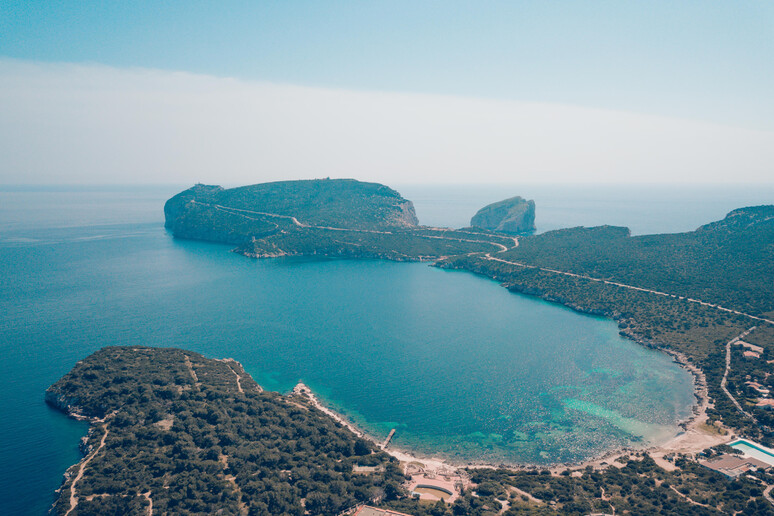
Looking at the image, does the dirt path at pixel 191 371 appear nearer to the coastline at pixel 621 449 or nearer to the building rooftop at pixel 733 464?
the coastline at pixel 621 449

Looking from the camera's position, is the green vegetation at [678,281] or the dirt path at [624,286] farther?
the dirt path at [624,286]

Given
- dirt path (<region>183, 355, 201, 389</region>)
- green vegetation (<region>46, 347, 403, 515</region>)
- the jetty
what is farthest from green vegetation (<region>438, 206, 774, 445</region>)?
dirt path (<region>183, 355, 201, 389</region>)

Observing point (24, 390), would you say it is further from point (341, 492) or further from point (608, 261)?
point (608, 261)

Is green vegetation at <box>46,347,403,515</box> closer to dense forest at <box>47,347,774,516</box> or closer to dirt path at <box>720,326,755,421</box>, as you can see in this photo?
dense forest at <box>47,347,774,516</box>

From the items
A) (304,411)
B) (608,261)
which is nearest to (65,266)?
(304,411)

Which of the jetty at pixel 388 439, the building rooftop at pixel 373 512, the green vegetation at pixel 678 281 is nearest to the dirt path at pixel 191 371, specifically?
the jetty at pixel 388 439
